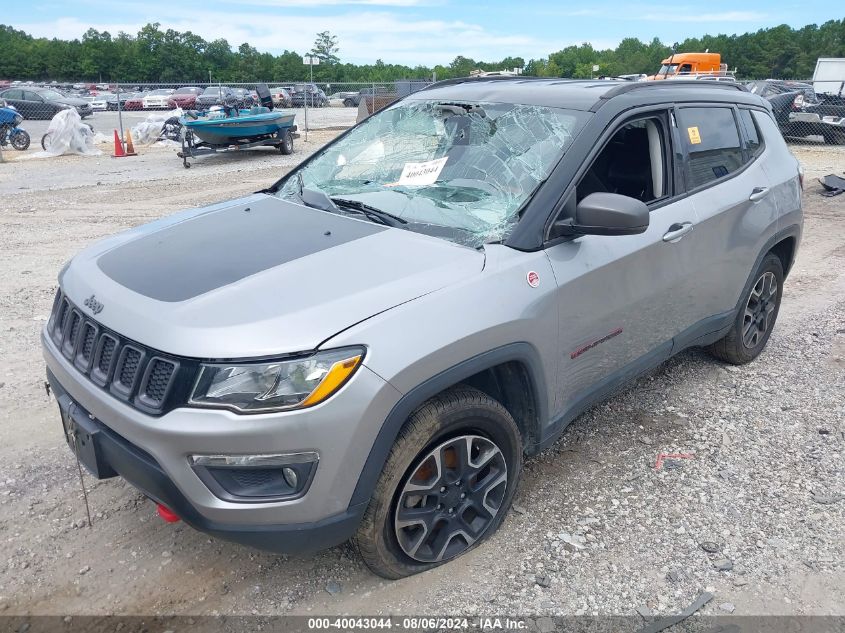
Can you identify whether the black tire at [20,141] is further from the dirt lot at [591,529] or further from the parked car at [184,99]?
the parked car at [184,99]

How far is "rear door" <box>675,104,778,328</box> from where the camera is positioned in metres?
3.66

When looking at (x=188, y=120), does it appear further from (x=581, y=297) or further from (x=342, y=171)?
(x=581, y=297)

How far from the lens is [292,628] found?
248 cm

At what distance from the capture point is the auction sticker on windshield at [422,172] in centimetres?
326

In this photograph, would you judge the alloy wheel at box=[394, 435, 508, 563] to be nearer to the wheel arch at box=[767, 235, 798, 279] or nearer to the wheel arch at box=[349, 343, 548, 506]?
the wheel arch at box=[349, 343, 548, 506]

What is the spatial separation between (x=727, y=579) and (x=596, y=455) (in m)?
0.98

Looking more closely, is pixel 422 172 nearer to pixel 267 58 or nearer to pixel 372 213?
pixel 372 213

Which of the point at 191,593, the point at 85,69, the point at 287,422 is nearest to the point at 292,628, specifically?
the point at 191,593

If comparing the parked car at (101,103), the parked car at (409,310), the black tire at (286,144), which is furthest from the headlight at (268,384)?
the parked car at (101,103)

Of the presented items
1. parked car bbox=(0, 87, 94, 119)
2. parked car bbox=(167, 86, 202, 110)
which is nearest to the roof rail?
parked car bbox=(0, 87, 94, 119)

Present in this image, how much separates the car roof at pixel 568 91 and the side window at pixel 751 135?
0.15m

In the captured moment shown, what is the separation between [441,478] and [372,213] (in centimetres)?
122

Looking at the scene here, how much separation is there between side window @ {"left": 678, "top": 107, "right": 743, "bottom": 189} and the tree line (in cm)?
6421

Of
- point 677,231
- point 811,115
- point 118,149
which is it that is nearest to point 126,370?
Answer: point 677,231
